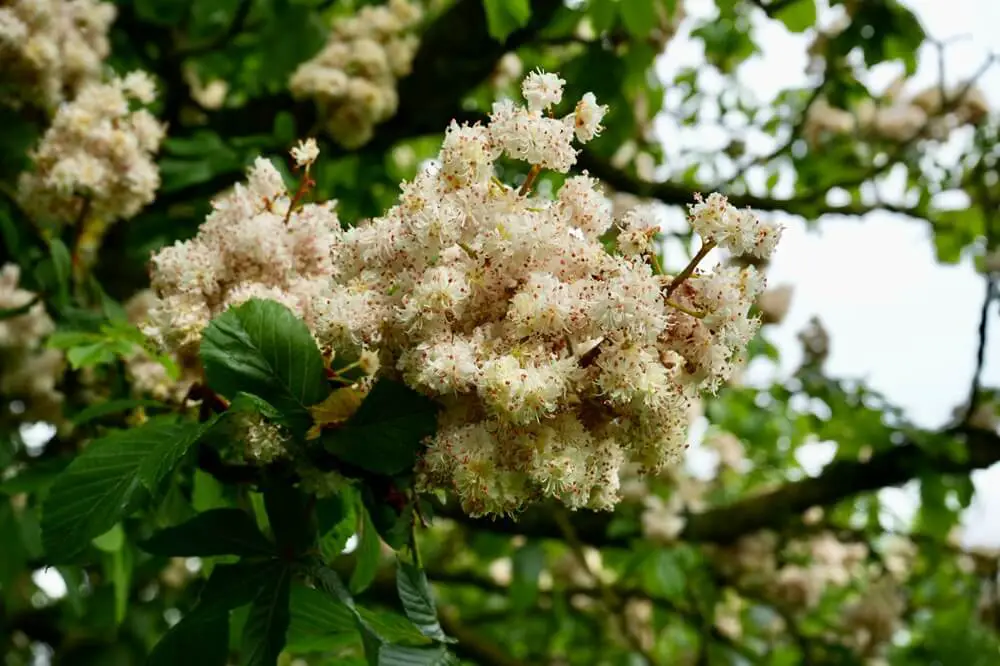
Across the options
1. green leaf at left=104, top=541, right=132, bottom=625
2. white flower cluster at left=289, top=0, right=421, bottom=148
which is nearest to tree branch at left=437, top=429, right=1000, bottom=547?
green leaf at left=104, top=541, right=132, bottom=625

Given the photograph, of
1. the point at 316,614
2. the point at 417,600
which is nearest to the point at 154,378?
the point at 316,614

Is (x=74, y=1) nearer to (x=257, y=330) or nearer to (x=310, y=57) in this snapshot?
(x=310, y=57)

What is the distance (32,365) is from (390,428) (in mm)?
1742

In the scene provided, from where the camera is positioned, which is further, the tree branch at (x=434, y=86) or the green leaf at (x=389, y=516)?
the tree branch at (x=434, y=86)

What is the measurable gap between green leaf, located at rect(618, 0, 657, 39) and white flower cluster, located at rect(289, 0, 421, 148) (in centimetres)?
94

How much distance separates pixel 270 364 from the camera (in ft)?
3.97

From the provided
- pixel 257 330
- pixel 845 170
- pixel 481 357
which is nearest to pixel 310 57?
pixel 257 330

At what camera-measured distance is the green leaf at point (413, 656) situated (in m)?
1.14

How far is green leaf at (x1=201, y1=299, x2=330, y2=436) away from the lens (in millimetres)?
1210

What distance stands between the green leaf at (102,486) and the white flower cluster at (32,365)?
131 cm

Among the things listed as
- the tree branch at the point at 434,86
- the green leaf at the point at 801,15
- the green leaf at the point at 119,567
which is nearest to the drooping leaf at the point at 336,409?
the green leaf at the point at 119,567

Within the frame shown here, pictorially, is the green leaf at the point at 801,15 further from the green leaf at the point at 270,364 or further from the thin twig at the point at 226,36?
the green leaf at the point at 270,364

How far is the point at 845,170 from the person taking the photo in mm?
4277

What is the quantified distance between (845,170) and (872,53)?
1.35m
